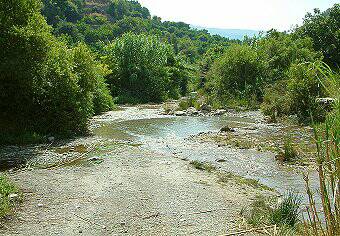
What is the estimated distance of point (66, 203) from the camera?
938 centimetres

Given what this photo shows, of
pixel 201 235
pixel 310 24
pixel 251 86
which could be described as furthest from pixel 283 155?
pixel 310 24

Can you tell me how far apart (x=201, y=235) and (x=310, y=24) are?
35.7 meters

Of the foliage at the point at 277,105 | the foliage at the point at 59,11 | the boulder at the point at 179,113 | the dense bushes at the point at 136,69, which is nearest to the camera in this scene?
the foliage at the point at 277,105

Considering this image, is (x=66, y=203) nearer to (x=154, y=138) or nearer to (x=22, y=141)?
(x=22, y=141)

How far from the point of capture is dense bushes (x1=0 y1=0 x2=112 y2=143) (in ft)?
50.9

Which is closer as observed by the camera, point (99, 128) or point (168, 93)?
point (99, 128)

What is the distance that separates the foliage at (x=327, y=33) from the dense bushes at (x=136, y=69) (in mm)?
15297

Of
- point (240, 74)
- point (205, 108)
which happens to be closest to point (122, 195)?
point (205, 108)

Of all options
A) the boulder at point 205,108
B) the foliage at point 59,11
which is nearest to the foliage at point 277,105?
the boulder at point 205,108

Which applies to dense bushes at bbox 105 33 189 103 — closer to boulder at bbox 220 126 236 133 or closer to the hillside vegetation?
the hillside vegetation

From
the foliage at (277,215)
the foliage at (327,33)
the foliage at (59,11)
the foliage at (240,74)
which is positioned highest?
the foliage at (59,11)

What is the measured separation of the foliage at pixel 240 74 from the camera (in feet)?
115

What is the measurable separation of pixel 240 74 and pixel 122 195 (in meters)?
27.6

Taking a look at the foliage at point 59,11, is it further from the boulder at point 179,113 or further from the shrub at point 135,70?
the boulder at point 179,113
